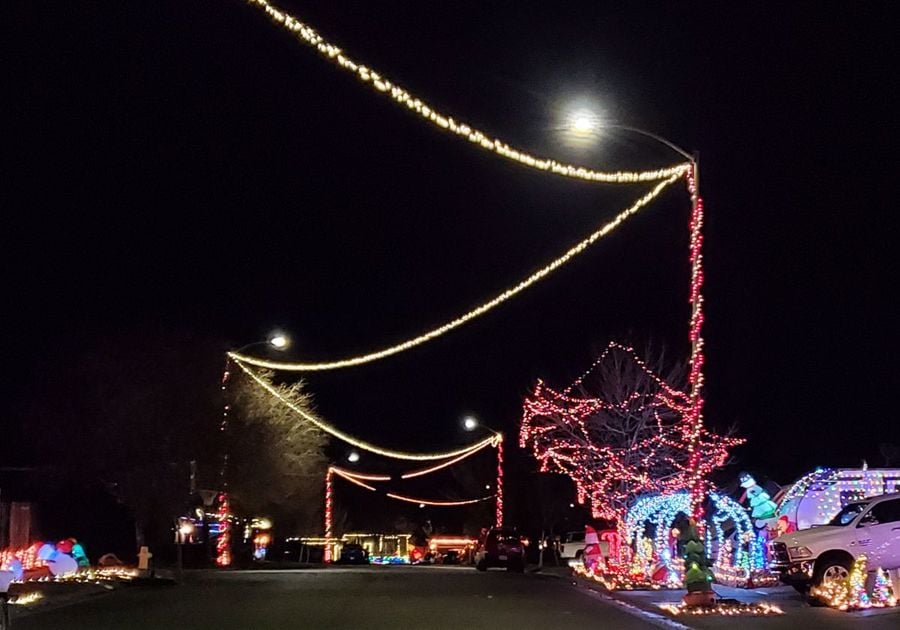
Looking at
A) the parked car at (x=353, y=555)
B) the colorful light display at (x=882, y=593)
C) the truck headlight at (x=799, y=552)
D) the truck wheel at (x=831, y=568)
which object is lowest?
the parked car at (x=353, y=555)

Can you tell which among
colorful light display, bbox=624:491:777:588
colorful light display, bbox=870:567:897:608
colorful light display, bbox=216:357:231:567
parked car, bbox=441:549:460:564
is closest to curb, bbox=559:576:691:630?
colorful light display, bbox=624:491:777:588

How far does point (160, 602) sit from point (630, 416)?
1574cm

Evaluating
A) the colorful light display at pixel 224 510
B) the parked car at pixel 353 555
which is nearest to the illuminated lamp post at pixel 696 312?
the colorful light display at pixel 224 510

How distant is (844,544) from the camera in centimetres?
1967

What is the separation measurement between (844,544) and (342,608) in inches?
345

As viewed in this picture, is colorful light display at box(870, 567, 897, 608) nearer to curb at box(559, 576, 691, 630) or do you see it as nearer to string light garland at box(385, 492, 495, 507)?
curb at box(559, 576, 691, 630)

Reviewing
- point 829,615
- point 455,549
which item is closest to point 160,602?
point 829,615

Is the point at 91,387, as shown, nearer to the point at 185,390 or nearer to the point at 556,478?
the point at 185,390

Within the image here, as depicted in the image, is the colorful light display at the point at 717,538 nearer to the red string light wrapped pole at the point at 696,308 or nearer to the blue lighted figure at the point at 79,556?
the red string light wrapped pole at the point at 696,308

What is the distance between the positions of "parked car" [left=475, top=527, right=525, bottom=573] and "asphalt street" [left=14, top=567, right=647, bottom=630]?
42.4 ft

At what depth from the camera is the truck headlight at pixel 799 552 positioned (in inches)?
791

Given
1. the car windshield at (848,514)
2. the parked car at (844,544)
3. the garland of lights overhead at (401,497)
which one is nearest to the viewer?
the parked car at (844,544)

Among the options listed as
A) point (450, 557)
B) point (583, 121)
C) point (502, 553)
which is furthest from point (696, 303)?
point (450, 557)

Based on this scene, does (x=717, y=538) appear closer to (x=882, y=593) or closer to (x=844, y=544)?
(x=844, y=544)
